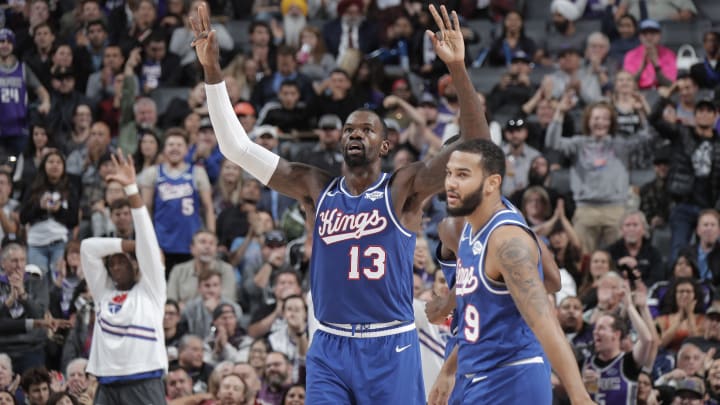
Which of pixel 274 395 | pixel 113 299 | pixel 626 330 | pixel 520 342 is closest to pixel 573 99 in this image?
pixel 626 330

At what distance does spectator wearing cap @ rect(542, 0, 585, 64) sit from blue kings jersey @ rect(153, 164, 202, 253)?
5.54m

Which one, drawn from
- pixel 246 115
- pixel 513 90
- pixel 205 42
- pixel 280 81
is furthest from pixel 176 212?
pixel 205 42

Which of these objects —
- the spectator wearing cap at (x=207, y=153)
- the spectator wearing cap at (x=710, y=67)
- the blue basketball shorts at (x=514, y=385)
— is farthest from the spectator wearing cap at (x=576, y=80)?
the blue basketball shorts at (x=514, y=385)

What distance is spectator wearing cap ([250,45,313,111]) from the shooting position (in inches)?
687

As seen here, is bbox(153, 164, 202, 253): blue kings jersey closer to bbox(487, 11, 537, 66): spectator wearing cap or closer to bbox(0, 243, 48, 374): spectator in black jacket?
bbox(0, 243, 48, 374): spectator in black jacket

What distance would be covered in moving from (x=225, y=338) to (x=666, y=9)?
866 cm

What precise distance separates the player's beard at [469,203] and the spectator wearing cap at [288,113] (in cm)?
1026

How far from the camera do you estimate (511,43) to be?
1811 cm

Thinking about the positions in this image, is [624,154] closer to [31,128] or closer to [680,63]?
[680,63]

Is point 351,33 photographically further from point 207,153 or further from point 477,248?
point 477,248

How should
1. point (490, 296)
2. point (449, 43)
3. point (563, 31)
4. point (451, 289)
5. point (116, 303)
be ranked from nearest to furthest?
point (490, 296) < point (449, 43) < point (451, 289) < point (116, 303) < point (563, 31)

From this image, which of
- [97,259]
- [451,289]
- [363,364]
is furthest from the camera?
[97,259]

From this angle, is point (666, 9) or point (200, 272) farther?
point (666, 9)

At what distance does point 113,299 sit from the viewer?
11.1m
